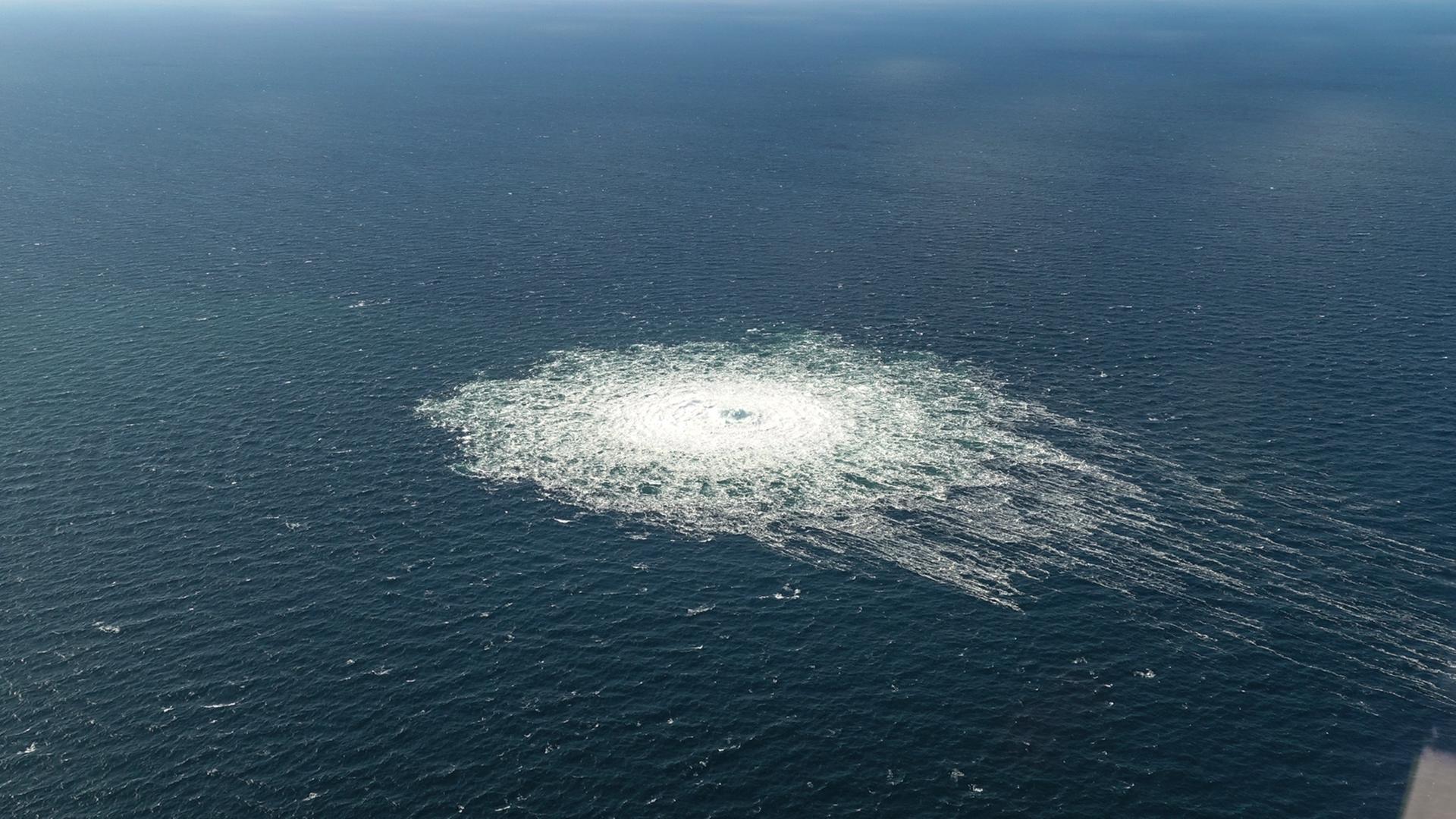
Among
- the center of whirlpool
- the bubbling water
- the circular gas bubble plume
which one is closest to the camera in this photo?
the circular gas bubble plume

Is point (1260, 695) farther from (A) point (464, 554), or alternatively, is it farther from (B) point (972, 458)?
(A) point (464, 554)

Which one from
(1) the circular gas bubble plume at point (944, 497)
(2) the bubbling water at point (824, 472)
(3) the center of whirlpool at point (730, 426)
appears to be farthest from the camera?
(3) the center of whirlpool at point (730, 426)

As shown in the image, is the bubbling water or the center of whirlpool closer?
the bubbling water

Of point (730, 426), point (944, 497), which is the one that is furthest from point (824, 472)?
point (730, 426)

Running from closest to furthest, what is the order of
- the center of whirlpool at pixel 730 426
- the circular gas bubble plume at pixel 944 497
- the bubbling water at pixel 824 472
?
the circular gas bubble plume at pixel 944 497 → the bubbling water at pixel 824 472 → the center of whirlpool at pixel 730 426

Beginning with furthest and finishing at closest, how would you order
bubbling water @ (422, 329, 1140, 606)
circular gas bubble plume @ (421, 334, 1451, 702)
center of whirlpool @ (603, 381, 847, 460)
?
1. center of whirlpool @ (603, 381, 847, 460)
2. bubbling water @ (422, 329, 1140, 606)
3. circular gas bubble plume @ (421, 334, 1451, 702)

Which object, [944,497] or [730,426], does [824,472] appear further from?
[730,426]

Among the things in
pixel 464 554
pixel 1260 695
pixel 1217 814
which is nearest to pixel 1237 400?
pixel 1260 695

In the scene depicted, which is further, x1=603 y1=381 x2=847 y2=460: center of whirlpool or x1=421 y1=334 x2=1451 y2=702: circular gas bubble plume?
x1=603 y1=381 x2=847 y2=460: center of whirlpool
